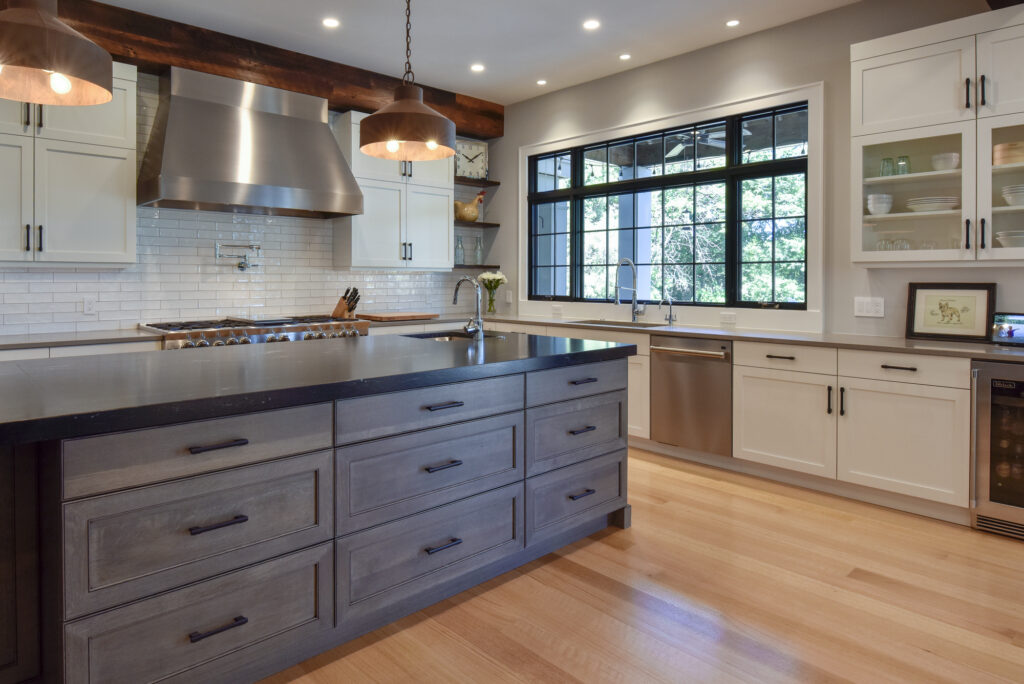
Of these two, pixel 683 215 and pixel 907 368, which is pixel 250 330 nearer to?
pixel 683 215

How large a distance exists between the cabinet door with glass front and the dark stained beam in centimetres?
338

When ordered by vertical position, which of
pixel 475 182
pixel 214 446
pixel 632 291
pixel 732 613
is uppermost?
pixel 475 182

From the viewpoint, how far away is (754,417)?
393 centimetres

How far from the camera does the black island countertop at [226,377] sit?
4.95 ft

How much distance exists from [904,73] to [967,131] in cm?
46

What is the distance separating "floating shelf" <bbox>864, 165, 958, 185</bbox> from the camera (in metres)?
3.36

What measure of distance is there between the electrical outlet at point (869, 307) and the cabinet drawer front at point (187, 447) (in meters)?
3.33

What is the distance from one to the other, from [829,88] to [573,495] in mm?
3064

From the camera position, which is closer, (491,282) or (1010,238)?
(1010,238)

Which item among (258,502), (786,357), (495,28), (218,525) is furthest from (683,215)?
(218,525)

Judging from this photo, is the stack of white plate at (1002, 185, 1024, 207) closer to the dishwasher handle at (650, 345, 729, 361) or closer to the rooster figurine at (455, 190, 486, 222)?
the dishwasher handle at (650, 345, 729, 361)

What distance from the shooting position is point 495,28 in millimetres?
4285

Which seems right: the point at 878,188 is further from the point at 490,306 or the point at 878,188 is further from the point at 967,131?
the point at 490,306

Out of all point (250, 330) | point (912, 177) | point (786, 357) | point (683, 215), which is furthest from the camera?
point (683, 215)
